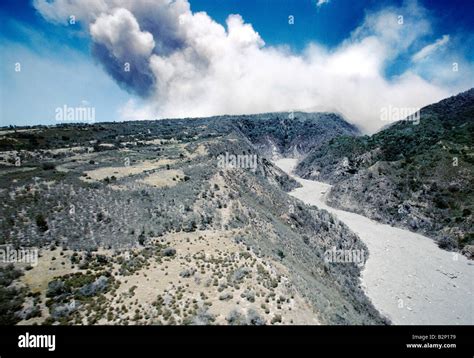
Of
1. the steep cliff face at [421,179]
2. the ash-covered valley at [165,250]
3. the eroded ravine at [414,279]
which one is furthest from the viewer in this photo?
the steep cliff face at [421,179]

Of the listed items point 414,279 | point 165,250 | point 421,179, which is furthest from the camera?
point 421,179

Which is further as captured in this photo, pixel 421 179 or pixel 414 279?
pixel 421 179

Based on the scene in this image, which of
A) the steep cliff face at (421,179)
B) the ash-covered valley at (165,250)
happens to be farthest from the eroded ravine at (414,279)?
the steep cliff face at (421,179)

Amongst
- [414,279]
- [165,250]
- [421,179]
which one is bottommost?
[414,279]

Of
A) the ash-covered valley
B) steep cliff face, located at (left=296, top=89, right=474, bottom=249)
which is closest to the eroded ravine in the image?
the ash-covered valley

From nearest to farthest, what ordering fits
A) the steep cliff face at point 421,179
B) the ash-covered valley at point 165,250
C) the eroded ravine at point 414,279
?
the ash-covered valley at point 165,250 → the eroded ravine at point 414,279 → the steep cliff face at point 421,179

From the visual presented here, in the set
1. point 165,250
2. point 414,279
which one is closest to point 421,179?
point 414,279

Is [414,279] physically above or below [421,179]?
below

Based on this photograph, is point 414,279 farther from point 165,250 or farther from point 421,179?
point 165,250

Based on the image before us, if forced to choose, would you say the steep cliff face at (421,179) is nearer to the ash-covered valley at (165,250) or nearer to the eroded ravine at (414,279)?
the eroded ravine at (414,279)

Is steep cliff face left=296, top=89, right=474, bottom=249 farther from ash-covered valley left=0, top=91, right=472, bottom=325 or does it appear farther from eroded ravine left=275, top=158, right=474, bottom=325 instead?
ash-covered valley left=0, top=91, right=472, bottom=325

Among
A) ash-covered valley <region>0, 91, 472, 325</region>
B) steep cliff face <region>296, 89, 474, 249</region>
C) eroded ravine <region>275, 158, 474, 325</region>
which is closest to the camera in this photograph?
ash-covered valley <region>0, 91, 472, 325</region>
